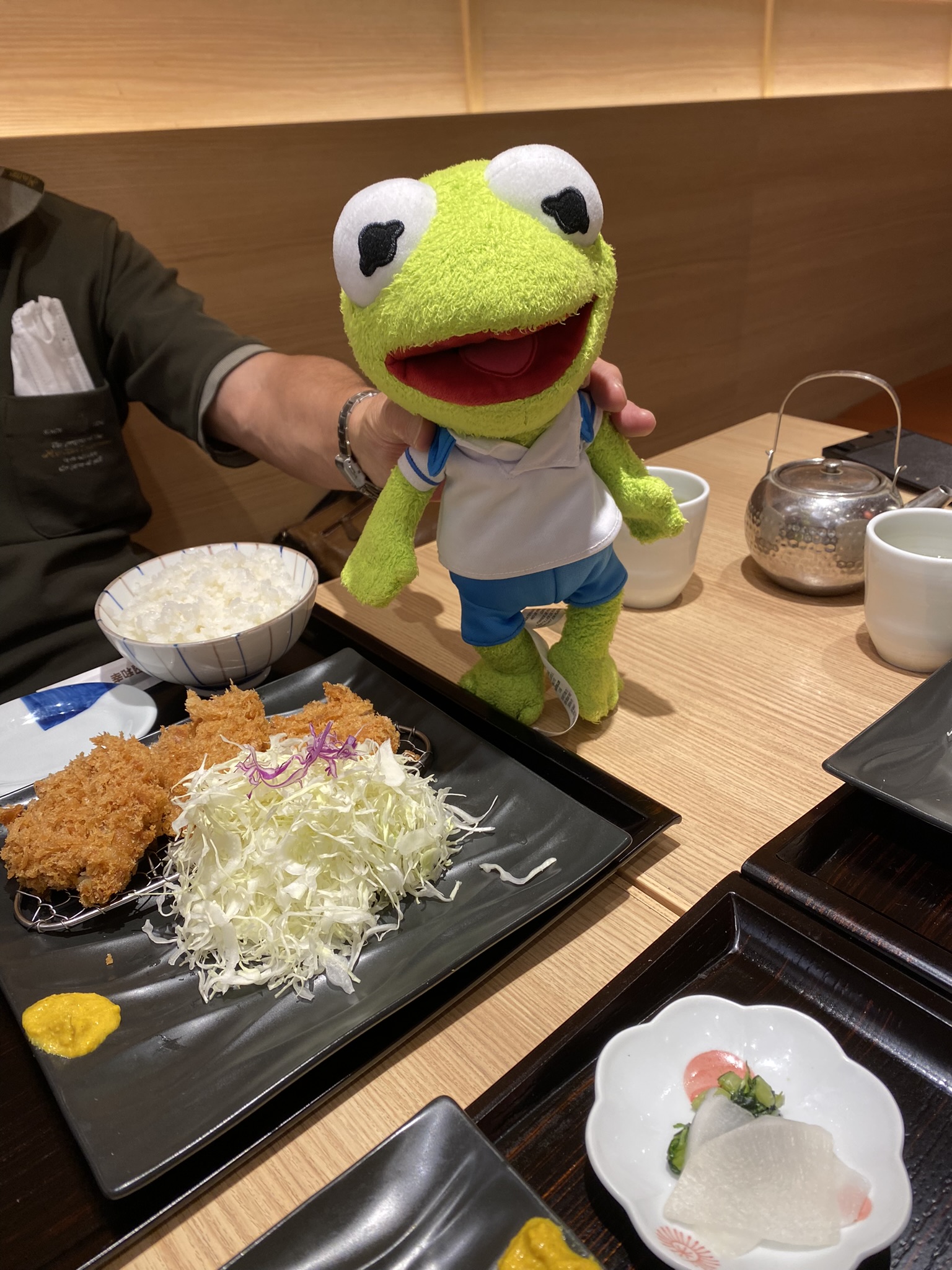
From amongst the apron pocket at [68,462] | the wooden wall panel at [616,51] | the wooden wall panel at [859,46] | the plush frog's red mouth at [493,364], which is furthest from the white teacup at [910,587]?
the wooden wall panel at [859,46]

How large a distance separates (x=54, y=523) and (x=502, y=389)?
1.08m

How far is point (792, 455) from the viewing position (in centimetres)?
188

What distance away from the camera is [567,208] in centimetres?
77

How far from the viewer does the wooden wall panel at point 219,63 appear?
1.80 metres

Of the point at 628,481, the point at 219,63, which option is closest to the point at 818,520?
the point at 628,481

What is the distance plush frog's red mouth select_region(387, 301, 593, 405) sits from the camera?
2.58 ft

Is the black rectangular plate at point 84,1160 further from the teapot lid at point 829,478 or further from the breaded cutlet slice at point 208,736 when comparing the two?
the teapot lid at point 829,478

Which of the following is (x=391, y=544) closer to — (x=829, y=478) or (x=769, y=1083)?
(x=769, y=1083)

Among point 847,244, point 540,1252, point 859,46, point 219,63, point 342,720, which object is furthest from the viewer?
point 847,244

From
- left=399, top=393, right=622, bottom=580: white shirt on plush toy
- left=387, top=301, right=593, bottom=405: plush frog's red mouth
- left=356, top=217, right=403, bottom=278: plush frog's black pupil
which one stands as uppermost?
left=356, top=217, right=403, bottom=278: plush frog's black pupil

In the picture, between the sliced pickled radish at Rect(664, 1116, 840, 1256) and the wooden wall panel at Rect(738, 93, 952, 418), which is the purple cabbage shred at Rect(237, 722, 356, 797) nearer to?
the sliced pickled radish at Rect(664, 1116, 840, 1256)

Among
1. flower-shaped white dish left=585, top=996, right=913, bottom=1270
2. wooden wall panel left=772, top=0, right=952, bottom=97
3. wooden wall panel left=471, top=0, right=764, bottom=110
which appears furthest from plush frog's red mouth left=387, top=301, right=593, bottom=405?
wooden wall panel left=772, top=0, right=952, bottom=97

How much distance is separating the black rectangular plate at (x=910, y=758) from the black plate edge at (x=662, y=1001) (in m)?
0.17

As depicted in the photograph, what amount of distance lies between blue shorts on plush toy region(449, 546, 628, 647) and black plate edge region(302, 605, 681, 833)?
11 centimetres
